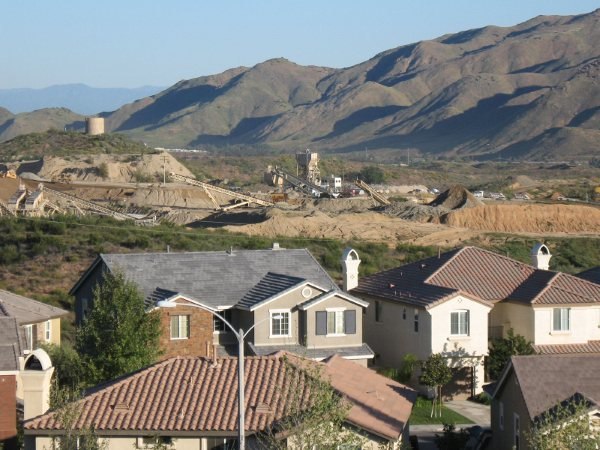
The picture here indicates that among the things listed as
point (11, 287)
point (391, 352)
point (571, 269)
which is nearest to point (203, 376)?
point (391, 352)

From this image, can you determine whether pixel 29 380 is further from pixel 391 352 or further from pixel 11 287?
pixel 11 287

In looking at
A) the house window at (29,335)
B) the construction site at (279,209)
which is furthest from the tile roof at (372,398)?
the construction site at (279,209)

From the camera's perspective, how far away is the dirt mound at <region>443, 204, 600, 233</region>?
8244 cm

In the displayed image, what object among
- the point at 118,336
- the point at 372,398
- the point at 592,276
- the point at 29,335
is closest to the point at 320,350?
the point at 118,336

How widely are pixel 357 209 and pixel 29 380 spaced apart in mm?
65890

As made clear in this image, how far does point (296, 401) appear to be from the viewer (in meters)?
23.5

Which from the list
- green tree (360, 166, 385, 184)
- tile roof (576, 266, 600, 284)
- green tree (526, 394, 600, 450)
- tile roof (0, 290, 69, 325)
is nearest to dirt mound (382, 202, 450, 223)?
tile roof (576, 266, 600, 284)

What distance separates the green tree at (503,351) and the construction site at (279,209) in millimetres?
→ 33437

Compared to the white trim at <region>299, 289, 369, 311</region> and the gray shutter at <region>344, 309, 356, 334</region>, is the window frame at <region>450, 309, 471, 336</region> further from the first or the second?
the gray shutter at <region>344, 309, 356, 334</region>

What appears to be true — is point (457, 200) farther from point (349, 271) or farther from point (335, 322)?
point (335, 322)

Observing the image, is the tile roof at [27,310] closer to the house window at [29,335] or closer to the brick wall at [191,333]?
the house window at [29,335]

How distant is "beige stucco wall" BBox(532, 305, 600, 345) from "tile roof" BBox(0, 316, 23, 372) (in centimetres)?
1645

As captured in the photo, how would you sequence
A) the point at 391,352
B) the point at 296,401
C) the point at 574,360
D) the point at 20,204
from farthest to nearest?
the point at 20,204, the point at 391,352, the point at 574,360, the point at 296,401

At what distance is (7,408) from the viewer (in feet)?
82.7
